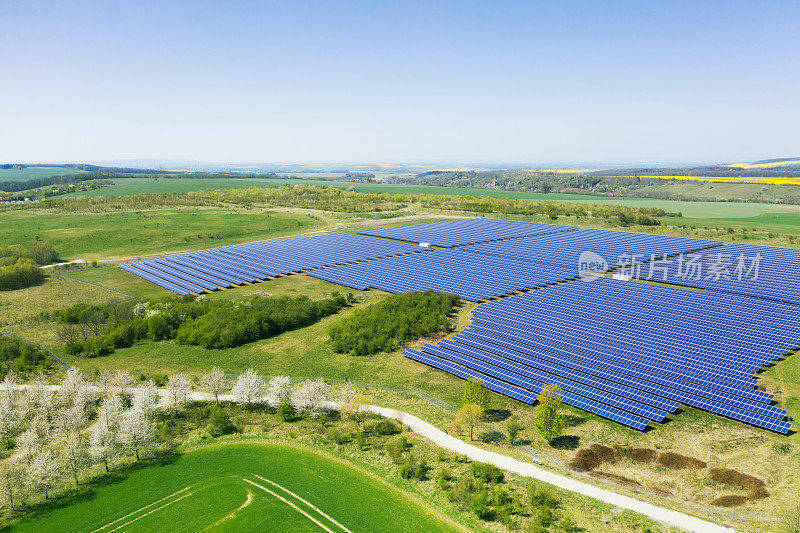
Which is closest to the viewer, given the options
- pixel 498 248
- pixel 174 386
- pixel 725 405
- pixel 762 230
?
pixel 725 405

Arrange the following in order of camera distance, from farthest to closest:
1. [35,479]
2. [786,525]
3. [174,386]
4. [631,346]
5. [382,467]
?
[631,346], [174,386], [382,467], [35,479], [786,525]

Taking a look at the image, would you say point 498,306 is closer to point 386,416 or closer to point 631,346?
point 631,346

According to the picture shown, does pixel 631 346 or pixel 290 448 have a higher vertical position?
pixel 631 346

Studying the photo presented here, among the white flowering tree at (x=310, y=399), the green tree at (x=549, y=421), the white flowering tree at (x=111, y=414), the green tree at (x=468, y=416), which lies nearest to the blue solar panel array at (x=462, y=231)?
the white flowering tree at (x=310, y=399)

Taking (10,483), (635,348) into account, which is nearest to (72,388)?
(10,483)

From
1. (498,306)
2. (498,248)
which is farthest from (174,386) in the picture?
(498,248)

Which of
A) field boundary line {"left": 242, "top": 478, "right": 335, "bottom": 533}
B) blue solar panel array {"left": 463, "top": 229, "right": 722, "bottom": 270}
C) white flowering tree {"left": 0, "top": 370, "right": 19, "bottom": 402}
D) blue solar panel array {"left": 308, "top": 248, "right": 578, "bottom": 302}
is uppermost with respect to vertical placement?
blue solar panel array {"left": 463, "top": 229, "right": 722, "bottom": 270}

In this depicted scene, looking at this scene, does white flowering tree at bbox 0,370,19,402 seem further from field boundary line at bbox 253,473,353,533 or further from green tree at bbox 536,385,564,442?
green tree at bbox 536,385,564,442

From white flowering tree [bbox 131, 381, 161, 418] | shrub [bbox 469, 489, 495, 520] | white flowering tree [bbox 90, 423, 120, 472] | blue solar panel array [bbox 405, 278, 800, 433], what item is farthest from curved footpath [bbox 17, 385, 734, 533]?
blue solar panel array [bbox 405, 278, 800, 433]
